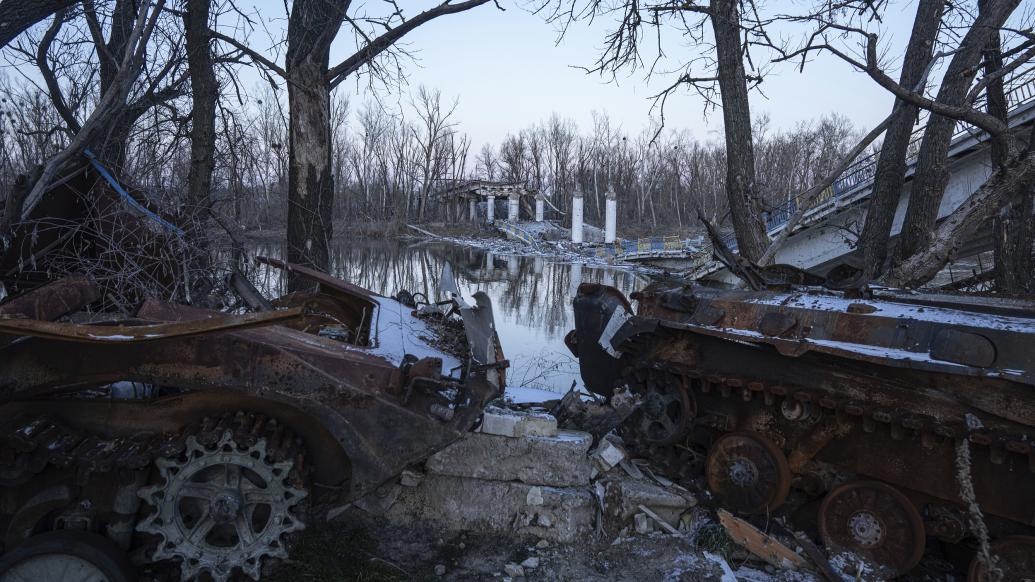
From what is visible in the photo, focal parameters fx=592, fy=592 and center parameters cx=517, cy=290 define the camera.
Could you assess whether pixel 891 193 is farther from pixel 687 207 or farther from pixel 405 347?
pixel 687 207

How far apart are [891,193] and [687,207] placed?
182 feet

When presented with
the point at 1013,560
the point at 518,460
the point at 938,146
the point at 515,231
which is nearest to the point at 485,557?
the point at 518,460

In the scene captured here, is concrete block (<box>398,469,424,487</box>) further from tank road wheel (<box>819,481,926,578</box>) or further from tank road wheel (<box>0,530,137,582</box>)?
tank road wheel (<box>819,481,926,578</box>)

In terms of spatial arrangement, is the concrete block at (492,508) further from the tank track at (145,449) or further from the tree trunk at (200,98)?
the tree trunk at (200,98)

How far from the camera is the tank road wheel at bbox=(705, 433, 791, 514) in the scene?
165 inches

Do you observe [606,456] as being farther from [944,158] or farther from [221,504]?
[944,158]

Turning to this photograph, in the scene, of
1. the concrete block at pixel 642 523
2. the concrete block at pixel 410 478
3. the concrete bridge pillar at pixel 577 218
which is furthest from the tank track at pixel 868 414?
the concrete bridge pillar at pixel 577 218

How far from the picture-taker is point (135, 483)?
9.20ft

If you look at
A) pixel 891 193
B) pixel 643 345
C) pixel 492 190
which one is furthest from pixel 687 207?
pixel 643 345

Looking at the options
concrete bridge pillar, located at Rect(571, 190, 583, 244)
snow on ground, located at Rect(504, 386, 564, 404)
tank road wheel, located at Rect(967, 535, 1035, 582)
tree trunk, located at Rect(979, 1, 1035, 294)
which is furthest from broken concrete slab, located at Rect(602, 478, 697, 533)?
concrete bridge pillar, located at Rect(571, 190, 583, 244)

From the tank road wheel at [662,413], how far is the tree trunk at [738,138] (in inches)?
154

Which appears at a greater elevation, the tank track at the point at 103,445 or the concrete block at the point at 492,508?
the tank track at the point at 103,445

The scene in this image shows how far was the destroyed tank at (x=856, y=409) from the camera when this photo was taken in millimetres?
3352

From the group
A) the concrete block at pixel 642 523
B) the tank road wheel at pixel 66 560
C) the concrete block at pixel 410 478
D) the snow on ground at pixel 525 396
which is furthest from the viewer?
the snow on ground at pixel 525 396
